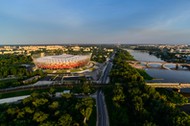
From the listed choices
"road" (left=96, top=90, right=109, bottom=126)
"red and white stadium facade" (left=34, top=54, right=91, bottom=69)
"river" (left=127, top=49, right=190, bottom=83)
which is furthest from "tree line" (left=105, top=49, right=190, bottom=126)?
"red and white stadium facade" (left=34, top=54, right=91, bottom=69)

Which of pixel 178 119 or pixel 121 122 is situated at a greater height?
pixel 178 119

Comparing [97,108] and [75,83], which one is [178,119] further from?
[75,83]

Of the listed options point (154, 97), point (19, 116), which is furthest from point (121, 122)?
point (19, 116)

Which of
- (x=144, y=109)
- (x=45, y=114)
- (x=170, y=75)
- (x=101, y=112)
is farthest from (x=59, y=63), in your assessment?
(x=144, y=109)

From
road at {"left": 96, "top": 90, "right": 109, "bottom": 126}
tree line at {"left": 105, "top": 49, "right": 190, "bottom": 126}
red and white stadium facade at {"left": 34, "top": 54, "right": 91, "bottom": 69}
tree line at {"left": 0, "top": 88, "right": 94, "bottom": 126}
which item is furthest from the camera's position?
red and white stadium facade at {"left": 34, "top": 54, "right": 91, "bottom": 69}

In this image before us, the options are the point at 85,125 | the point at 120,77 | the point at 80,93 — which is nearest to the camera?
the point at 85,125

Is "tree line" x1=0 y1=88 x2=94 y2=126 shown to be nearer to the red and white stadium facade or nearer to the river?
the river

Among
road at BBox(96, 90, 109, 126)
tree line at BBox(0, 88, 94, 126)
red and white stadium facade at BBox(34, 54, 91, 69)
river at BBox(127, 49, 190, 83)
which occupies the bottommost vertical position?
river at BBox(127, 49, 190, 83)

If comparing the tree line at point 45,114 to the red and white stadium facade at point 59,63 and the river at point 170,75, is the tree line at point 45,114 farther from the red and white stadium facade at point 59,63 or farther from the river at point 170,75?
the red and white stadium facade at point 59,63

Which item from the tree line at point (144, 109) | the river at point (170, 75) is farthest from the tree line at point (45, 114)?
the river at point (170, 75)
